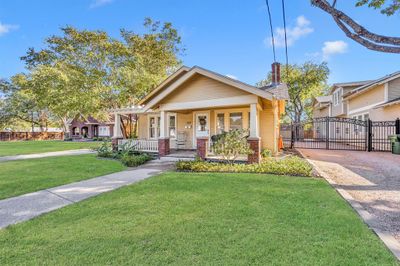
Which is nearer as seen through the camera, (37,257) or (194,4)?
(37,257)

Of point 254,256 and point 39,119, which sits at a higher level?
point 39,119

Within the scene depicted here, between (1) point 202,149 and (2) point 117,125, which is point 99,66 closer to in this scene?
(2) point 117,125

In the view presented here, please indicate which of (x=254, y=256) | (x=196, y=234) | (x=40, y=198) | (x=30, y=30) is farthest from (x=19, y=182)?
(x=30, y=30)

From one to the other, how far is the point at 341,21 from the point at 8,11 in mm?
23909

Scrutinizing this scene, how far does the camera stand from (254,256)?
2.80 m

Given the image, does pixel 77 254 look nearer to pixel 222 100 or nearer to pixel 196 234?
pixel 196 234

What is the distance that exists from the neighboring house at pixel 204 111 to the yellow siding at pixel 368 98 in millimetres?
7855

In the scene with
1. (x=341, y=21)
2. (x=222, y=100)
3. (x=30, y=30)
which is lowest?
(x=222, y=100)

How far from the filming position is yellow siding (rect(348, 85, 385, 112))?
15.7 metres

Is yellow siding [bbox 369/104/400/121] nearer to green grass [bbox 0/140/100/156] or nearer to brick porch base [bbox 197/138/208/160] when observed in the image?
brick porch base [bbox 197/138/208/160]

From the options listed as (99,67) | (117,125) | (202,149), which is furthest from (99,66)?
(202,149)

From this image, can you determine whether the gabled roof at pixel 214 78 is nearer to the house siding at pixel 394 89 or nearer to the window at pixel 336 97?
the house siding at pixel 394 89

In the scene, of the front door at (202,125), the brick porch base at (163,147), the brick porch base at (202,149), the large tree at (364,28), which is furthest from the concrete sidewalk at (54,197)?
the large tree at (364,28)

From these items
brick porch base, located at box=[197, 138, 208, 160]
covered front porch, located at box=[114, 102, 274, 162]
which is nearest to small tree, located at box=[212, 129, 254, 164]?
covered front porch, located at box=[114, 102, 274, 162]
